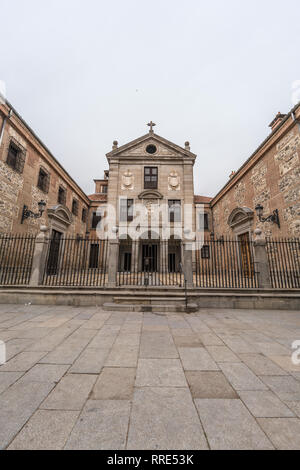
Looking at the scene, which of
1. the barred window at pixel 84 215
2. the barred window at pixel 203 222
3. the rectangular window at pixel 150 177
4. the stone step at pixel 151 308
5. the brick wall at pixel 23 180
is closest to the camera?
the stone step at pixel 151 308

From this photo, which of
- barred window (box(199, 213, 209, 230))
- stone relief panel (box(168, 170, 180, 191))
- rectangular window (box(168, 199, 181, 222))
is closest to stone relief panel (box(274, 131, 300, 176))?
rectangular window (box(168, 199, 181, 222))

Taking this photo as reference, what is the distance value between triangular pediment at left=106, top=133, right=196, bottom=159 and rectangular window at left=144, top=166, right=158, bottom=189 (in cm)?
114

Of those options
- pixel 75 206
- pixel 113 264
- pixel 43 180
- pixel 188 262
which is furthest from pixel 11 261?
pixel 75 206

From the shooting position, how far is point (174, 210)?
16547 millimetres

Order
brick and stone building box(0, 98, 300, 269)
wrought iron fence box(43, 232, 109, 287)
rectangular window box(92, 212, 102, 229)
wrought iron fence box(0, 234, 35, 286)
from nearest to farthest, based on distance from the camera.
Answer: wrought iron fence box(43, 232, 109, 287) < wrought iron fence box(0, 234, 35, 286) < brick and stone building box(0, 98, 300, 269) < rectangular window box(92, 212, 102, 229)

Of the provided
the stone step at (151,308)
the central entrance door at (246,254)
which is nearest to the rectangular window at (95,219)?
the central entrance door at (246,254)

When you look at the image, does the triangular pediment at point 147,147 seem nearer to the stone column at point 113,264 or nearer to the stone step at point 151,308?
the stone column at point 113,264

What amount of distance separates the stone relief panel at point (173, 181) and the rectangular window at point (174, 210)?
46.8 inches

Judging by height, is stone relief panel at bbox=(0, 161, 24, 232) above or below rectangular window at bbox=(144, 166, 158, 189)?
below

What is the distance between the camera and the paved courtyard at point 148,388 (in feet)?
4.73

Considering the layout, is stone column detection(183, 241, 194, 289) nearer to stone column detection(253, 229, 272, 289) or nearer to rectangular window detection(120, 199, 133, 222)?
stone column detection(253, 229, 272, 289)

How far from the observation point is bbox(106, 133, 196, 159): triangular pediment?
17.5 meters

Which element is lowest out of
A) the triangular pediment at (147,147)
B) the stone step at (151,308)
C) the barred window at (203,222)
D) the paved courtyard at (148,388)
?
the paved courtyard at (148,388)

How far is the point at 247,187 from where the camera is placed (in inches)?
481
